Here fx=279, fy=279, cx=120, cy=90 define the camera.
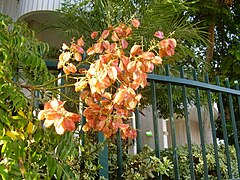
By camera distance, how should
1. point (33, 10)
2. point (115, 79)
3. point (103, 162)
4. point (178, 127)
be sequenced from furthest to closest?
1. point (178, 127)
2. point (33, 10)
3. point (103, 162)
4. point (115, 79)

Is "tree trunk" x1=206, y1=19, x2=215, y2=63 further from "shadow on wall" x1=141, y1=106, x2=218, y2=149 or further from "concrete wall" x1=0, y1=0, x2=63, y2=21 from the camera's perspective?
"concrete wall" x1=0, y1=0, x2=63, y2=21

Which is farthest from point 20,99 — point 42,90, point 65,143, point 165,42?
point 165,42

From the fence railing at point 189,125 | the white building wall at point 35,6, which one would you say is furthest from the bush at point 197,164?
the white building wall at point 35,6

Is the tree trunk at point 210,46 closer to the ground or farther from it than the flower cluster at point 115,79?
farther from it

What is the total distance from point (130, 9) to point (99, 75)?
244cm

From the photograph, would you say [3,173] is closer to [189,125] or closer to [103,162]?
[103,162]

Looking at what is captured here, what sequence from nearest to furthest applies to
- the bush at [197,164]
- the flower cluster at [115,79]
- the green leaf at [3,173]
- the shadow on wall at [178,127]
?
the green leaf at [3,173], the flower cluster at [115,79], the bush at [197,164], the shadow on wall at [178,127]

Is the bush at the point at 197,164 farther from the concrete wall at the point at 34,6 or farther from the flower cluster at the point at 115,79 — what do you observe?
the concrete wall at the point at 34,6

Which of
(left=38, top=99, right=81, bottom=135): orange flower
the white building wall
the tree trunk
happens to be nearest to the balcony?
the white building wall

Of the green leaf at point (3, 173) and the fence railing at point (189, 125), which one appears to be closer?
the green leaf at point (3, 173)

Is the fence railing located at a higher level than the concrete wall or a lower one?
lower

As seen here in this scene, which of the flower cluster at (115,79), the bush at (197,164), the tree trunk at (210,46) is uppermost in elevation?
the tree trunk at (210,46)

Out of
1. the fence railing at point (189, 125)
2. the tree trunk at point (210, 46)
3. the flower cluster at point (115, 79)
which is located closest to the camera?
the flower cluster at point (115, 79)

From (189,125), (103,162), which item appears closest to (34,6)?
(189,125)
